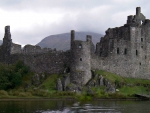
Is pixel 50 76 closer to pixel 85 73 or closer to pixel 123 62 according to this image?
pixel 85 73

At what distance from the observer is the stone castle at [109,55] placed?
288 feet

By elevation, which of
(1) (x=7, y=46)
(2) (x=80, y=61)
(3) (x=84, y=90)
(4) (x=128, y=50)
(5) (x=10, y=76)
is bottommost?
(3) (x=84, y=90)

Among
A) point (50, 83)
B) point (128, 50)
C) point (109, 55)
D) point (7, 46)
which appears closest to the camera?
point (50, 83)

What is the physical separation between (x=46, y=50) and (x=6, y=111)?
42667mm

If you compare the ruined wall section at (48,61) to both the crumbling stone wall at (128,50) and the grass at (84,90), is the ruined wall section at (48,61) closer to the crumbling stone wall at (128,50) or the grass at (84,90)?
the grass at (84,90)

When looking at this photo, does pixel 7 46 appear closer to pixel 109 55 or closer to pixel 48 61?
pixel 48 61

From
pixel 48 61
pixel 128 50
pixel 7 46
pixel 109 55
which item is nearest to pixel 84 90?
pixel 109 55

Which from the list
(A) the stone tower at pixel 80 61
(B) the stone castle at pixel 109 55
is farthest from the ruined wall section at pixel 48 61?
(A) the stone tower at pixel 80 61

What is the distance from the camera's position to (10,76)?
8694cm

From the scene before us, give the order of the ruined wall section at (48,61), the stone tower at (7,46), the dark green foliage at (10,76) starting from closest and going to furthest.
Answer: the dark green foliage at (10,76)
the ruined wall section at (48,61)
the stone tower at (7,46)

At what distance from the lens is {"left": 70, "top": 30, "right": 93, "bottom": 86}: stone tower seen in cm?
8631

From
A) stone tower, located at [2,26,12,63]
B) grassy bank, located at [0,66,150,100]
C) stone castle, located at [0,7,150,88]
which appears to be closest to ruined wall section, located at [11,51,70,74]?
stone castle, located at [0,7,150,88]

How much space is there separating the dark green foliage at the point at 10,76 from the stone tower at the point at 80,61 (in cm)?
1081

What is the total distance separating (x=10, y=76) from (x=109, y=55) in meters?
21.6
